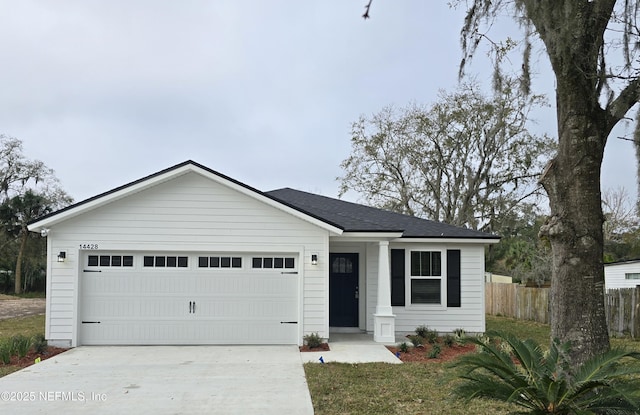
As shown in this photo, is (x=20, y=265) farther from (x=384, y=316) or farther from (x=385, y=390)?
(x=385, y=390)

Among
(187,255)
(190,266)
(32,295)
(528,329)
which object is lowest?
(32,295)

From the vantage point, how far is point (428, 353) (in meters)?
10.6

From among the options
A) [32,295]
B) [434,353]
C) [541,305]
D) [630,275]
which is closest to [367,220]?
[434,353]

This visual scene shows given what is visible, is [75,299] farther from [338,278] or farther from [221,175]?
[338,278]

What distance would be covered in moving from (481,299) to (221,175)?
7.26 m

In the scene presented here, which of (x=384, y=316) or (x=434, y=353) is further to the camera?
(x=384, y=316)

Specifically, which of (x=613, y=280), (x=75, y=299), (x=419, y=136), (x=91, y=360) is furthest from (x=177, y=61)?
(x=419, y=136)

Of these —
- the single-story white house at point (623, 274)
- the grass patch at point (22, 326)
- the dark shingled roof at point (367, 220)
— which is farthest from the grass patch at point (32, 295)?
the single-story white house at point (623, 274)

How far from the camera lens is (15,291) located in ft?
113

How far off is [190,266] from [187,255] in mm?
250

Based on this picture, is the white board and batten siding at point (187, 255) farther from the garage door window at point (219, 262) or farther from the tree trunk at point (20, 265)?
the tree trunk at point (20, 265)

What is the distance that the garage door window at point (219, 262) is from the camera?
1177 cm

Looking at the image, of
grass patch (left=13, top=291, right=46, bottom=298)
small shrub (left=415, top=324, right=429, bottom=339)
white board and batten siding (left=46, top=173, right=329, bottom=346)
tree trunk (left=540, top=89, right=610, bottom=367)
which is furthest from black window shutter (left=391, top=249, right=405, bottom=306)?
grass patch (left=13, top=291, right=46, bottom=298)

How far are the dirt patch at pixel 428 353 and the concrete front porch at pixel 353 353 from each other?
0.23 m
